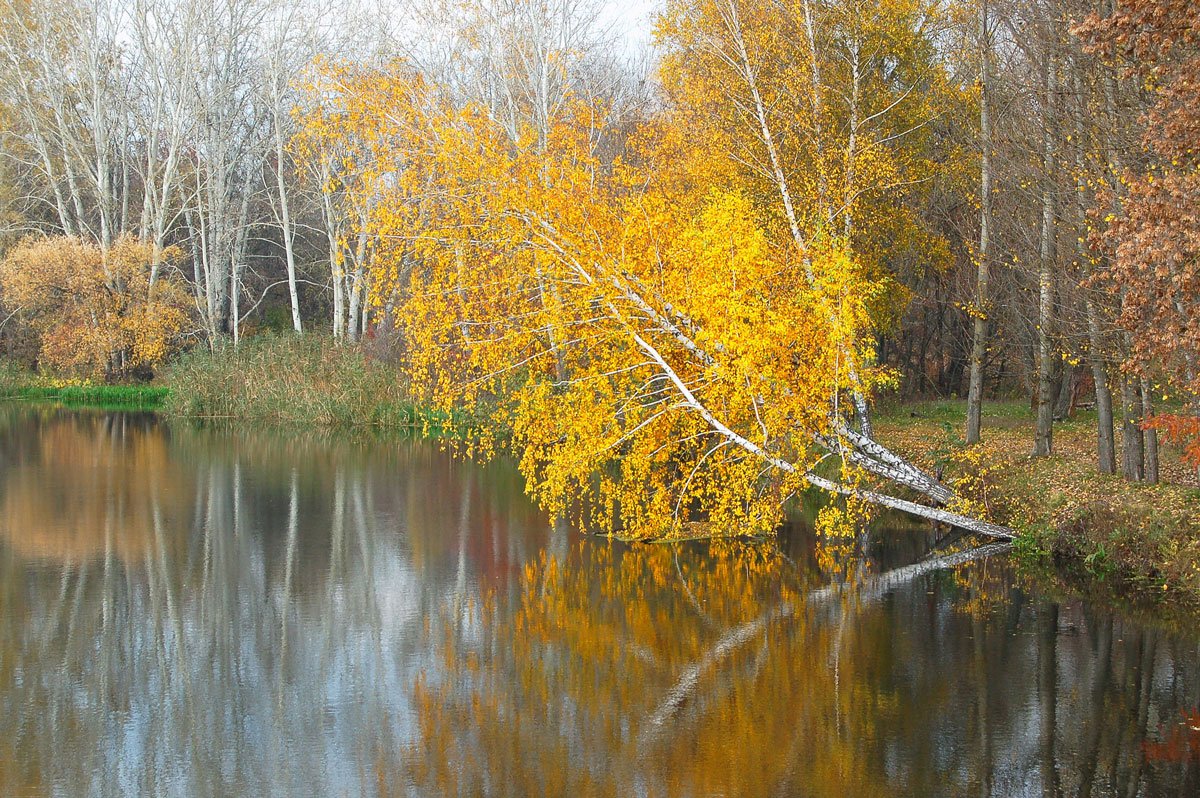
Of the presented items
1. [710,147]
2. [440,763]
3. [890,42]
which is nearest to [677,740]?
[440,763]

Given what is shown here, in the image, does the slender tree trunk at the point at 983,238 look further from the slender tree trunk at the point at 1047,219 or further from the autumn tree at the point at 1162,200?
the autumn tree at the point at 1162,200

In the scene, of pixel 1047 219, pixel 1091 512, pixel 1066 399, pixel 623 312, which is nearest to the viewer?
pixel 1091 512

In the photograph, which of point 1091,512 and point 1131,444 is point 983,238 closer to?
point 1131,444

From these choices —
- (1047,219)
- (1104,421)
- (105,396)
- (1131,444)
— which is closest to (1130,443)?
(1131,444)

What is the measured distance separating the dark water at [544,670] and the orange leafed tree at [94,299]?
25.1 metres

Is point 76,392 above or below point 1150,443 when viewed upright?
above

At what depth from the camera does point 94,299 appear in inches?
1644

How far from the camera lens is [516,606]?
13070mm

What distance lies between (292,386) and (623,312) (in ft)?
66.6

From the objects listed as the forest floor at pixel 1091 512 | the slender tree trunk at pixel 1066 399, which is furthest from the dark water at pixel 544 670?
the slender tree trunk at pixel 1066 399

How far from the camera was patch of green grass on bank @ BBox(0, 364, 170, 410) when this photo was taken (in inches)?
1607

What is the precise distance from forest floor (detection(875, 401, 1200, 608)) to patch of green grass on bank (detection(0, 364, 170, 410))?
27.9 m

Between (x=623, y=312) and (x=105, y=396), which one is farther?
(x=105, y=396)

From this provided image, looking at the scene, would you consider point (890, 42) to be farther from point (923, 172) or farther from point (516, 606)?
point (516, 606)
